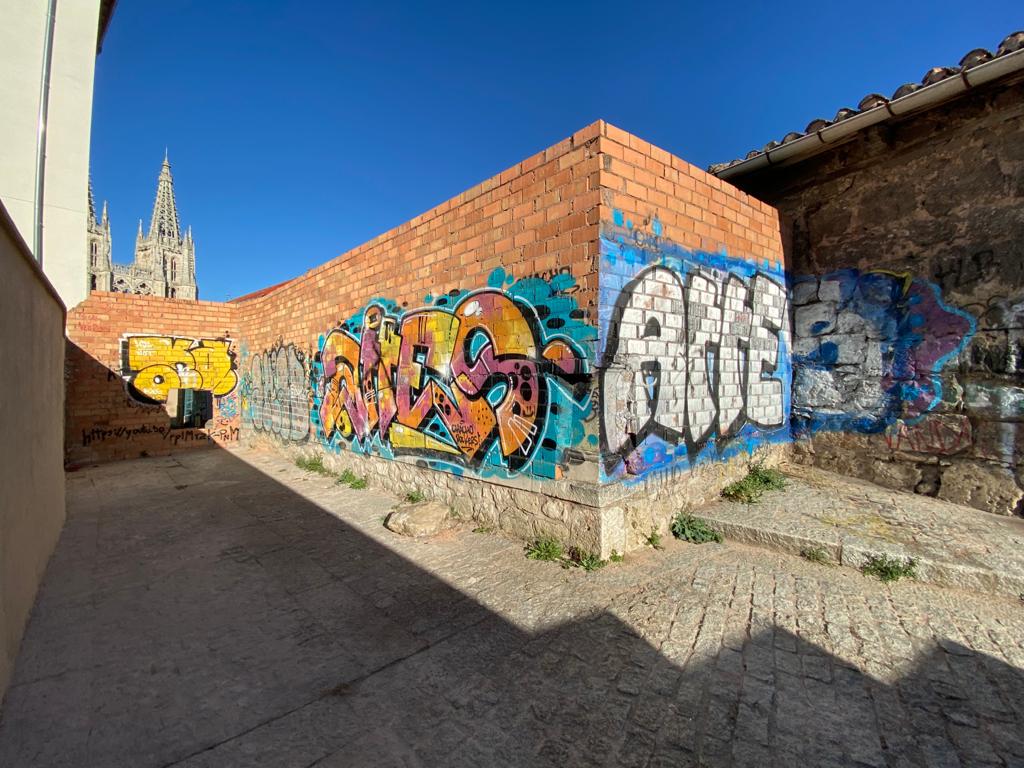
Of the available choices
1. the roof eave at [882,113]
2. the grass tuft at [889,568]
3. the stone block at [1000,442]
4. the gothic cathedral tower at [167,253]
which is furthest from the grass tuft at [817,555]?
the gothic cathedral tower at [167,253]

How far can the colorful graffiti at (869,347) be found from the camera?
4.33 metres

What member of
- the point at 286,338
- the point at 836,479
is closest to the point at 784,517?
the point at 836,479

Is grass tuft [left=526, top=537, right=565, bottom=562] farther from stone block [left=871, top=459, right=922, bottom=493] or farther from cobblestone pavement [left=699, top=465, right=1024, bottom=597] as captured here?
stone block [left=871, top=459, right=922, bottom=493]

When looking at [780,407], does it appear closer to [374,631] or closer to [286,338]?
[374,631]

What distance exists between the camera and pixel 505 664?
2.33 metres

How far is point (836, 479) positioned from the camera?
16.0 feet

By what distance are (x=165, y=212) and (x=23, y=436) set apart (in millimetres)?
53765

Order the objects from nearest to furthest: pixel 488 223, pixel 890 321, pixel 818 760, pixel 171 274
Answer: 1. pixel 818 760
2. pixel 488 223
3. pixel 890 321
4. pixel 171 274

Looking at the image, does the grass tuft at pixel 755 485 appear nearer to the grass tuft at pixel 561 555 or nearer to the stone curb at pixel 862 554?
the stone curb at pixel 862 554

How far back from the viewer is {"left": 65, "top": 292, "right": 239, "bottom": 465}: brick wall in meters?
8.75

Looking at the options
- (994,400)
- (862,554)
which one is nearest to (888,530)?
(862,554)

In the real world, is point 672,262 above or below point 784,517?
above

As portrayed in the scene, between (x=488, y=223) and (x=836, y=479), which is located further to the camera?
(x=836, y=479)

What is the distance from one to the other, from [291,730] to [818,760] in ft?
6.98
